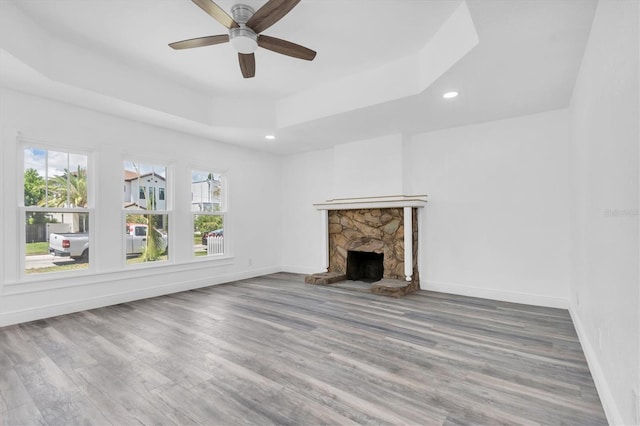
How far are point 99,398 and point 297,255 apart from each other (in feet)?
15.4

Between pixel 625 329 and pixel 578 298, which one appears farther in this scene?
pixel 578 298

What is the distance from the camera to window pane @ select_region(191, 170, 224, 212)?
5320mm

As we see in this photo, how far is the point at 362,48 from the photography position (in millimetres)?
3332

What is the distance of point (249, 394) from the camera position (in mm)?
2018

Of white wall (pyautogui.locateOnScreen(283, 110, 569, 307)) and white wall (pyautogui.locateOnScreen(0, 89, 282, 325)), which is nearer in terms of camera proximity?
white wall (pyautogui.locateOnScreen(0, 89, 282, 325))

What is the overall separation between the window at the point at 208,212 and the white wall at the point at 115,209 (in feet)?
0.47

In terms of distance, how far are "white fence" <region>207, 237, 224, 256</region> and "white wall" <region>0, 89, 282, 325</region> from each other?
0.59 feet

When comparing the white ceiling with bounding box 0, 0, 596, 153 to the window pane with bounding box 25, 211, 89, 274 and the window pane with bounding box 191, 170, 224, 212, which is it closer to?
the window pane with bounding box 191, 170, 224, 212

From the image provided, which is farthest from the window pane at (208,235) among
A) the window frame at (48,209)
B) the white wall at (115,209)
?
the window frame at (48,209)

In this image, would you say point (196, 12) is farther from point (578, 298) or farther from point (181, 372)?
point (578, 298)

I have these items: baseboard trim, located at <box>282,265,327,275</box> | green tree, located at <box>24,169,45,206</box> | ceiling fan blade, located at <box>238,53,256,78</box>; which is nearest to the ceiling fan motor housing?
ceiling fan blade, located at <box>238,53,256,78</box>

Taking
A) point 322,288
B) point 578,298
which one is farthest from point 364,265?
point 578,298

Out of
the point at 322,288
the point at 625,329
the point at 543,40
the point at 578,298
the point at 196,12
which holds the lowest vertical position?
the point at 322,288

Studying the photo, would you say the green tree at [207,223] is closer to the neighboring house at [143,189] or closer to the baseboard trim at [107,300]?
the neighboring house at [143,189]
